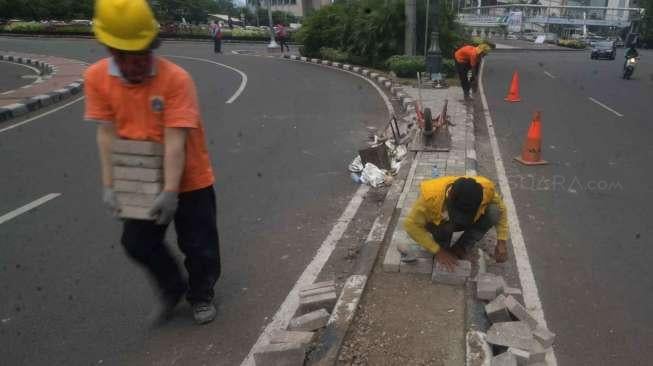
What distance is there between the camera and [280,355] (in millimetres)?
2719

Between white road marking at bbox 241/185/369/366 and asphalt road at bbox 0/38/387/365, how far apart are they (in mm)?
62

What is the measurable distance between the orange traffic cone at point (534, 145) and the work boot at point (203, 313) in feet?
17.2

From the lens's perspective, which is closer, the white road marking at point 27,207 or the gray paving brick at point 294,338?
the gray paving brick at point 294,338

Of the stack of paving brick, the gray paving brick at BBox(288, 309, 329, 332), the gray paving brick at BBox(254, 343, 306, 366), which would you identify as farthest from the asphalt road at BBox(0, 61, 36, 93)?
the gray paving brick at BBox(254, 343, 306, 366)

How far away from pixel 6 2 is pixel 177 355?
148 ft

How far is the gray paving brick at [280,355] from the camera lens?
2713 millimetres

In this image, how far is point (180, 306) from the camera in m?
3.47

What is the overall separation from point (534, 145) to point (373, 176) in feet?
8.19

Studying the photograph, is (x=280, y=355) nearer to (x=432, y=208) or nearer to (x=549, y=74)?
(x=432, y=208)

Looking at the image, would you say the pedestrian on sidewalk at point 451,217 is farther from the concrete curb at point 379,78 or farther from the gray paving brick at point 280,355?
the concrete curb at point 379,78

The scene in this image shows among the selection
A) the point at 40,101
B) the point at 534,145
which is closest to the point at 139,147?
the point at 534,145

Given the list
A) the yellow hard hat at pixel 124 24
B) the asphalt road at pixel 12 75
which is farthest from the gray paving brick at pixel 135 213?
the asphalt road at pixel 12 75

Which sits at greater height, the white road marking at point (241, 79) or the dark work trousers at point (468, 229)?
the white road marking at point (241, 79)

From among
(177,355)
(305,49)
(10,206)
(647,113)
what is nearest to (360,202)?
(177,355)
